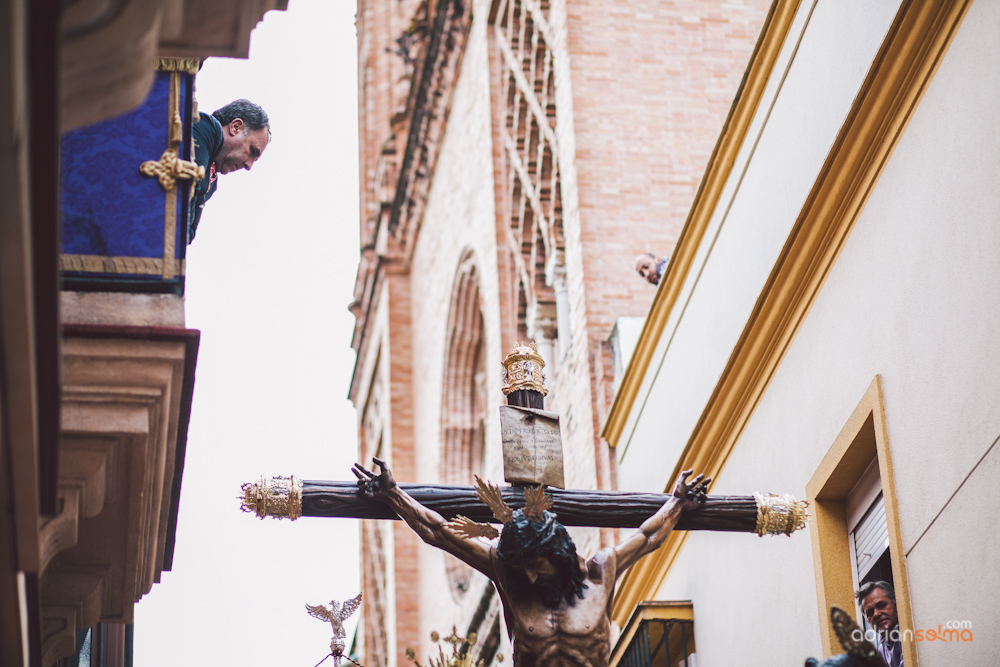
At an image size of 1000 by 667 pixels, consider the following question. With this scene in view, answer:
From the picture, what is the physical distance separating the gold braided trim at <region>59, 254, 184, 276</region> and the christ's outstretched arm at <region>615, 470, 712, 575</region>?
252 centimetres

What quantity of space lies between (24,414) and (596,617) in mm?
3350

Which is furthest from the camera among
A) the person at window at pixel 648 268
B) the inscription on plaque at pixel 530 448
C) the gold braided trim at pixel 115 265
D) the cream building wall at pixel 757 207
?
the person at window at pixel 648 268

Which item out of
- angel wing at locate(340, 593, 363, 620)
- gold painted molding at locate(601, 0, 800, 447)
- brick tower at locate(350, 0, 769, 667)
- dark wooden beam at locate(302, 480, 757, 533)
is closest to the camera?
dark wooden beam at locate(302, 480, 757, 533)

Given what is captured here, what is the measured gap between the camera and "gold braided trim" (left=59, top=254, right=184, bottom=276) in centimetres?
793

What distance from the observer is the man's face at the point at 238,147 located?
9.24 m

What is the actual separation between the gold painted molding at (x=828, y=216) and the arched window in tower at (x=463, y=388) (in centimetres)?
1349

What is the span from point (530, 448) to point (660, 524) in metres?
0.75

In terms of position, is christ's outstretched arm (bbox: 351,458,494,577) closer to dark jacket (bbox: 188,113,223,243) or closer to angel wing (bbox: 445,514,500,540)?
angel wing (bbox: 445,514,500,540)

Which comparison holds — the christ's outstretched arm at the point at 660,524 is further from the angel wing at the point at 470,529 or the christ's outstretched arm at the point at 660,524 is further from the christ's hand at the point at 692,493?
the angel wing at the point at 470,529

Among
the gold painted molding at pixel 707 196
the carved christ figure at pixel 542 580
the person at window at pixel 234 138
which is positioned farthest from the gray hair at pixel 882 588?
the person at window at pixel 234 138

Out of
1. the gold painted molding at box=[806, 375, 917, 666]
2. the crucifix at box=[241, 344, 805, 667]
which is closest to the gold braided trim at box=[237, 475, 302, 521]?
the crucifix at box=[241, 344, 805, 667]

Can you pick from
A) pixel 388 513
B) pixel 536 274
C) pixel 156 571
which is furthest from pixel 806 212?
pixel 536 274

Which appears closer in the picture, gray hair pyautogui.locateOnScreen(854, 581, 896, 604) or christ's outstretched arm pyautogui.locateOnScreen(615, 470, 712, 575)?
christ's outstretched arm pyautogui.locateOnScreen(615, 470, 712, 575)

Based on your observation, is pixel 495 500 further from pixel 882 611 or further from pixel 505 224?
pixel 505 224
